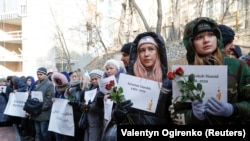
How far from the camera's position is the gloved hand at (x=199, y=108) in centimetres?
183

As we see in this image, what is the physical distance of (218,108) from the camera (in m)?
1.78

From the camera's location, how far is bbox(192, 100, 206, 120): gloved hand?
1.83 meters

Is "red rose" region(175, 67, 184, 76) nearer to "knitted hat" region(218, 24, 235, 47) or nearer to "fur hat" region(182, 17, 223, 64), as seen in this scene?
"fur hat" region(182, 17, 223, 64)

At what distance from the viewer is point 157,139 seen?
202 centimetres

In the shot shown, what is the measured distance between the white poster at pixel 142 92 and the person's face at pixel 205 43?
1.41 feet

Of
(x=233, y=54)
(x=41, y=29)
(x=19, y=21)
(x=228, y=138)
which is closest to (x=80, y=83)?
(x=233, y=54)

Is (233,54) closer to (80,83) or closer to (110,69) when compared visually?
(110,69)

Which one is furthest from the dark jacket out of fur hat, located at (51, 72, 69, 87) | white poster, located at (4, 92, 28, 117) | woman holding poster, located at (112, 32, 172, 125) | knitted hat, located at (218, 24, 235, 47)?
knitted hat, located at (218, 24, 235, 47)

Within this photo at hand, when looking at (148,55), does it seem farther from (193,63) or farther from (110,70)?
(110,70)

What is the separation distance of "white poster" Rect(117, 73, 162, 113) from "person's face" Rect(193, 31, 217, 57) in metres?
0.43

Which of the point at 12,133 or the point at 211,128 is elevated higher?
the point at 211,128

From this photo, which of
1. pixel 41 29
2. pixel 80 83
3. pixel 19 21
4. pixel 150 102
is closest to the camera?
pixel 150 102

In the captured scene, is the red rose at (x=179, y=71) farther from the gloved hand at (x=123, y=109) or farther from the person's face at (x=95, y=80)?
the person's face at (x=95, y=80)

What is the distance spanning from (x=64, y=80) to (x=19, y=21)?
2621cm
